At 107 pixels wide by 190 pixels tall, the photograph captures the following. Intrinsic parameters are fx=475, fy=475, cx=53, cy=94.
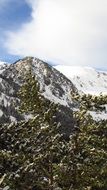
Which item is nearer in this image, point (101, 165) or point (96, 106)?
point (96, 106)

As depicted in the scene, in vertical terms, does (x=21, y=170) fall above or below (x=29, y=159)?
below

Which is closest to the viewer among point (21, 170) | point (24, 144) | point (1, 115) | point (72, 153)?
point (21, 170)

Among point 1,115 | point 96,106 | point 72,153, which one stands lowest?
point 72,153

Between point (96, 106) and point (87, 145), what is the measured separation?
6.95 ft

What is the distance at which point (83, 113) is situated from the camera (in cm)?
2488

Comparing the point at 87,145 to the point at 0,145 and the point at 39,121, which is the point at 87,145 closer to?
the point at 39,121

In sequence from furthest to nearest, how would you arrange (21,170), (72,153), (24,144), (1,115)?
1. (1,115)
2. (72,153)
3. (24,144)
4. (21,170)

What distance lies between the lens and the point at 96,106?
81.7 ft

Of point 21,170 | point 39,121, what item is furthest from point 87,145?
point 21,170

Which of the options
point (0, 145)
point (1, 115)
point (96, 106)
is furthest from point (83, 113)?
point (1, 115)

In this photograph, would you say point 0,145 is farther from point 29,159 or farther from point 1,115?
point 1,115

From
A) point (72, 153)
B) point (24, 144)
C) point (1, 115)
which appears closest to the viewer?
point (24, 144)

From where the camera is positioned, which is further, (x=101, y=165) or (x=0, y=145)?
(x=101, y=165)

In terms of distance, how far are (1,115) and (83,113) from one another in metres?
155
